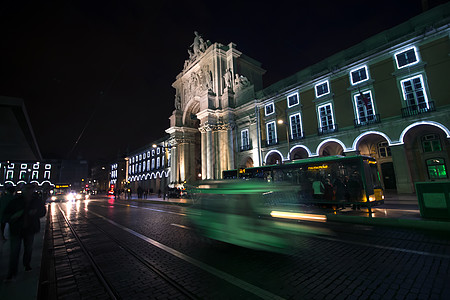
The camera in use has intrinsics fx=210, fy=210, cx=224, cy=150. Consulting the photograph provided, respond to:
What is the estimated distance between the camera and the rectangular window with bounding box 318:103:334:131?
23031mm

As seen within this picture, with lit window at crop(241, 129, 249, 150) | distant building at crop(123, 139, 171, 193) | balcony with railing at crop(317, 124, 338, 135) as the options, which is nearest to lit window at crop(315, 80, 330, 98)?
balcony with railing at crop(317, 124, 338, 135)

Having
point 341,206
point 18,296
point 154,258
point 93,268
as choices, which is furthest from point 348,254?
point 341,206

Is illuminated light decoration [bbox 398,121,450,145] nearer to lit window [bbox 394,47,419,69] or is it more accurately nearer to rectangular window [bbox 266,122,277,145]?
lit window [bbox 394,47,419,69]

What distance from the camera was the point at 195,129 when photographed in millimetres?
44781

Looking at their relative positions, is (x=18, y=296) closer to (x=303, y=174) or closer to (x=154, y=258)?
(x=154, y=258)

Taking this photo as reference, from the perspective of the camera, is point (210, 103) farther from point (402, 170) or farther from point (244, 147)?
point (402, 170)

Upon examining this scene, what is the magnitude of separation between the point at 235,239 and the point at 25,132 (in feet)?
38.1

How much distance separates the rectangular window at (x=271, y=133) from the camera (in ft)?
92.7

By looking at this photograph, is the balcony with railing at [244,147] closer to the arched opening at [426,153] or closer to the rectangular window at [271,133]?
the rectangular window at [271,133]

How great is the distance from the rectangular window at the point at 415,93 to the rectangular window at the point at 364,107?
258cm

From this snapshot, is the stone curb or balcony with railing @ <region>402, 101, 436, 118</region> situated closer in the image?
the stone curb

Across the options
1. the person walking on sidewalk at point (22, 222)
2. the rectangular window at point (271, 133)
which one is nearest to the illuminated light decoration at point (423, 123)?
the rectangular window at point (271, 133)

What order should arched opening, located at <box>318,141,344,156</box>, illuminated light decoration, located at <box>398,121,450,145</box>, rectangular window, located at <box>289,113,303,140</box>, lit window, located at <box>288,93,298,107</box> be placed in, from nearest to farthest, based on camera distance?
illuminated light decoration, located at <box>398,121,450,145</box> → arched opening, located at <box>318,141,344,156</box> → rectangular window, located at <box>289,113,303,140</box> → lit window, located at <box>288,93,298,107</box>

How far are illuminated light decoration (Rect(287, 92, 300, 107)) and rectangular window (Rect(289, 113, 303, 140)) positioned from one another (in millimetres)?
1548
